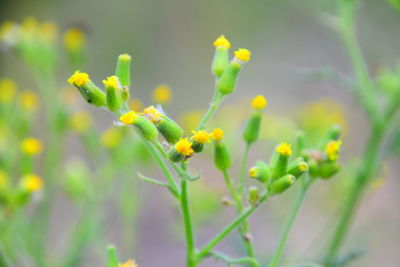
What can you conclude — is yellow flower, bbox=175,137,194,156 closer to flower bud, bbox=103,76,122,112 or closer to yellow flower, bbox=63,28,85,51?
flower bud, bbox=103,76,122,112

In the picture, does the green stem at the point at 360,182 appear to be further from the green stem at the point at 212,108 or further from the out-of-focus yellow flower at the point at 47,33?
the out-of-focus yellow flower at the point at 47,33

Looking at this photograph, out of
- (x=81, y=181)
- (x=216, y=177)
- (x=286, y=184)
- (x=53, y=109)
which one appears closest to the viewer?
(x=286, y=184)

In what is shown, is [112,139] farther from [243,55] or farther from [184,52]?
[184,52]

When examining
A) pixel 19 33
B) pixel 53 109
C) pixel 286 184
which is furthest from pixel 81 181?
pixel 286 184

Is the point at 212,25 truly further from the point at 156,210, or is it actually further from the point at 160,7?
the point at 156,210

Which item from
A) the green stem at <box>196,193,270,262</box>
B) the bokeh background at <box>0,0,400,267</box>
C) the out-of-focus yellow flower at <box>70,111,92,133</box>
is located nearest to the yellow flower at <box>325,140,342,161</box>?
the green stem at <box>196,193,270,262</box>

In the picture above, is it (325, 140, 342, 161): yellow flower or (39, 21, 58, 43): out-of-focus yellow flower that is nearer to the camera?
(325, 140, 342, 161): yellow flower
